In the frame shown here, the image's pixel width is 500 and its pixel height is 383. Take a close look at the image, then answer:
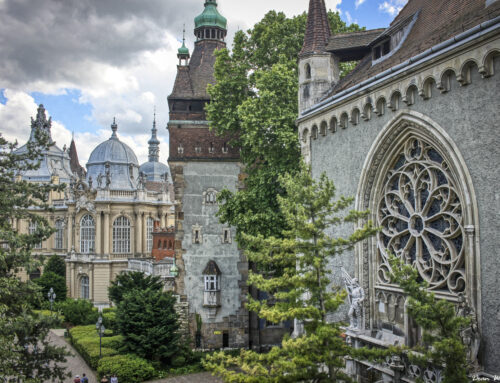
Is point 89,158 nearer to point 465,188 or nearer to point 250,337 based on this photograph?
point 250,337

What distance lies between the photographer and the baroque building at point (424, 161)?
932 cm

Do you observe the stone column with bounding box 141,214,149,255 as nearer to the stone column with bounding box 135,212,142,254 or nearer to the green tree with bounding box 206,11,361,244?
the stone column with bounding box 135,212,142,254

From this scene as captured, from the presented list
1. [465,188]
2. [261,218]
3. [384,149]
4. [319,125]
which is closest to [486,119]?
[465,188]

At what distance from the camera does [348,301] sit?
1362 centimetres

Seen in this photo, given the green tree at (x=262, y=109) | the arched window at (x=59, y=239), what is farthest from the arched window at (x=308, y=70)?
the arched window at (x=59, y=239)

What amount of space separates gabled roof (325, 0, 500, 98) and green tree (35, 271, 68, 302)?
36.0m

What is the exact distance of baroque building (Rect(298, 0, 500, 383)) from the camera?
9320 millimetres

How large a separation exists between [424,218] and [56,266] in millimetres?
43080

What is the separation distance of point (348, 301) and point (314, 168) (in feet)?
14.3

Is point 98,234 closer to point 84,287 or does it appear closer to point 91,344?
point 84,287

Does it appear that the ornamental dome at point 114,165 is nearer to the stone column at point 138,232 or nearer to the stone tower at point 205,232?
the stone column at point 138,232

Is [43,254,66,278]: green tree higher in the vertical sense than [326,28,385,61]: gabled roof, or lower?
lower

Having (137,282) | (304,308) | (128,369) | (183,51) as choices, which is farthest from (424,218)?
(183,51)

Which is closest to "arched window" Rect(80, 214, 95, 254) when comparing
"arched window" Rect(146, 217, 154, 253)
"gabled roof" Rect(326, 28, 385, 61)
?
"arched window" Rect(146, 217, 154, 253)
